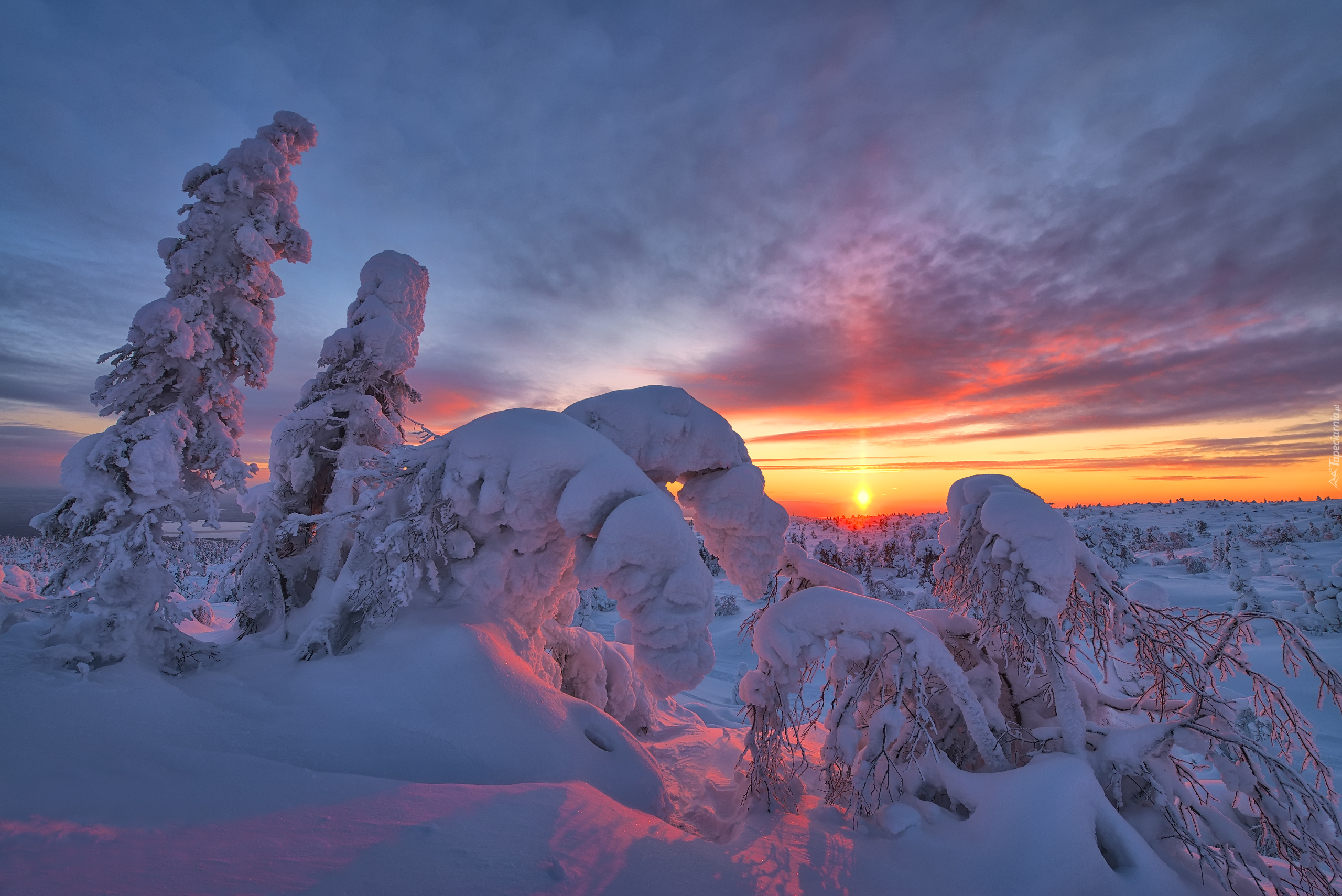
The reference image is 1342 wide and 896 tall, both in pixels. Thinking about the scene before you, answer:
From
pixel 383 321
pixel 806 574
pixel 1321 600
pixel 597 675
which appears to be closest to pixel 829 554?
pixel 1321 600

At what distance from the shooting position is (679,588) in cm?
498

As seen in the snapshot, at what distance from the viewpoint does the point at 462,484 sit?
570cm

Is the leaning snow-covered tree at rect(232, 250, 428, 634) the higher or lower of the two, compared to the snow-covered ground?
higher

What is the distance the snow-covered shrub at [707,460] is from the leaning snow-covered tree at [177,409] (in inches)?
166

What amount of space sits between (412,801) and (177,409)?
17.4 ft

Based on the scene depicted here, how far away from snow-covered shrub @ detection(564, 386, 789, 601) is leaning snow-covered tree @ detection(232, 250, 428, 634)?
310 centimetres

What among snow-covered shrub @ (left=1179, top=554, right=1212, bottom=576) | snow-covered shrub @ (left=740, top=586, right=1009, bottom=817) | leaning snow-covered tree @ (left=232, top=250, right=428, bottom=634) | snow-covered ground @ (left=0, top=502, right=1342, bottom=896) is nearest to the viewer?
snow-covered ground @ (left=0, top=502, right=1342, bottom=896)

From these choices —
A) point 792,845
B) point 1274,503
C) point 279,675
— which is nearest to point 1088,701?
point 792,845

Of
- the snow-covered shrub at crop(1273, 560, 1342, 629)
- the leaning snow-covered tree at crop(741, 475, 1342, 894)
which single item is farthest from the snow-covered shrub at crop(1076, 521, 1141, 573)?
the leaning snow-covered tree at crop(741, 475, 1342, 894)

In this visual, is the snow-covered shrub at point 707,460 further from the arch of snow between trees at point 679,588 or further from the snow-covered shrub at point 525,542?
the snow-covered shrub at point 525,542

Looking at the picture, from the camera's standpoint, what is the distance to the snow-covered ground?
8.61 feet

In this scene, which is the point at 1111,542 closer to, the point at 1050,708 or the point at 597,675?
the point at 1050,708

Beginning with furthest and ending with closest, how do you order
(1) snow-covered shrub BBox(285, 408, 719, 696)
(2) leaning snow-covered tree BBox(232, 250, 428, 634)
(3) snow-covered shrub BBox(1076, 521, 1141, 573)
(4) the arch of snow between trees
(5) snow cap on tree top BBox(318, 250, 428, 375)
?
(3) snow-covered shrub BBox(1076, 521, 1141, 573), (5) snow cap on tree top BBox(318, 250, 428, 375), (2) leaning snow-covered tree BBox(232, 250, 428, 634), (1) snow-covered shrub BBox(285, 408, 719, 696), (4) the arch of snow between trees

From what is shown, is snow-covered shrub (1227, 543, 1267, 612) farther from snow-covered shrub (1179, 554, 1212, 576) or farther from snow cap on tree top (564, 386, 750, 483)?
snow cap on tree top (564, 386, 750, 483)
